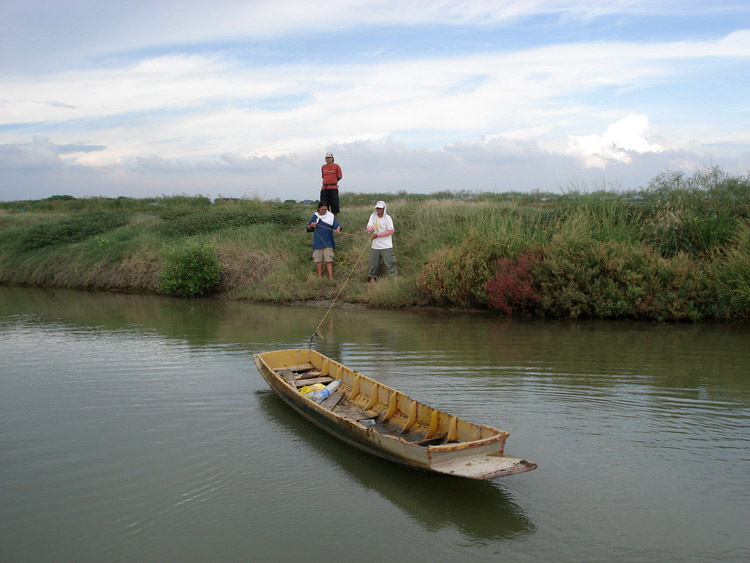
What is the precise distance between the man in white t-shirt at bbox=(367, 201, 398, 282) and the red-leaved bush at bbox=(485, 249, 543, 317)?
306 cm

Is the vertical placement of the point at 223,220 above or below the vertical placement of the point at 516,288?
above

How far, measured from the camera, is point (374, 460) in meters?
6.83

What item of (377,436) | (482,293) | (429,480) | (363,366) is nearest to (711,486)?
(429,480)

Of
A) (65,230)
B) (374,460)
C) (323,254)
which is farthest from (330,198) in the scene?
(374,460)

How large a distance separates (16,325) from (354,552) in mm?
12674

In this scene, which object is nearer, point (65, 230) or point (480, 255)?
point (480, 255)

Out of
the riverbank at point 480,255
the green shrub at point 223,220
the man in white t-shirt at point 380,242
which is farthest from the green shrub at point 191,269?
the man in white t-shirt at point 380,242

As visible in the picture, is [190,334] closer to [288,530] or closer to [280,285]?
[280,285]

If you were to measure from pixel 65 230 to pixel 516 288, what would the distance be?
18567mm

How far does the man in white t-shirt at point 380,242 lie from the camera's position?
1725 cm

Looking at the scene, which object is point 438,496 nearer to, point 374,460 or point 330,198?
point 374,460

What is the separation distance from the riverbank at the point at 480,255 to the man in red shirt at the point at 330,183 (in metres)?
1.46

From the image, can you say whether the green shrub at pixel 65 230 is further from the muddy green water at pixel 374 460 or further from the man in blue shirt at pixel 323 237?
the muddy green water at pixel 374 460

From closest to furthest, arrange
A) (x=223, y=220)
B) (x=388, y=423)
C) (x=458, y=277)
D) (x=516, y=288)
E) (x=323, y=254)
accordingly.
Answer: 1. (x=388, y=423)
2. (x=516, y=288)
3. (x=458, y=277)
4. (x=323, y=254)
5. (x=223, y=220)
